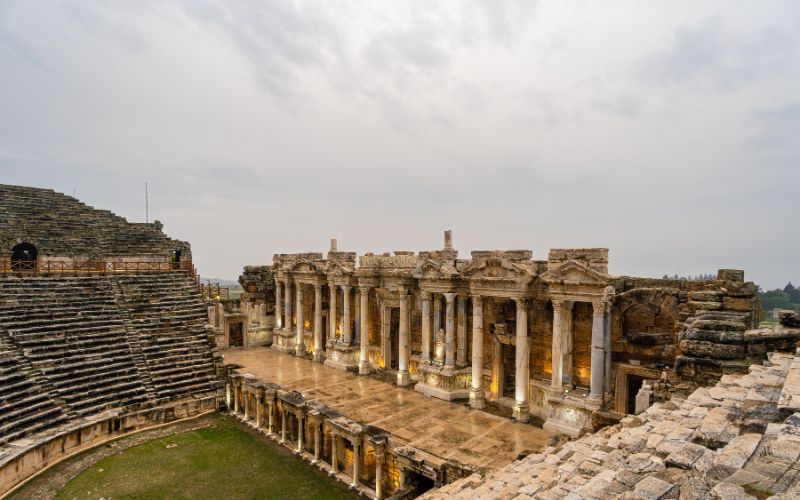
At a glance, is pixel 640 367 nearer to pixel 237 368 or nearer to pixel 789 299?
pixel 237 368

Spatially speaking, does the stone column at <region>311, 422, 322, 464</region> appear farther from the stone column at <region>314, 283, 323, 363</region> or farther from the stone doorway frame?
the stone doorway frame

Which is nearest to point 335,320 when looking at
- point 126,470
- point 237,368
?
point 237,368

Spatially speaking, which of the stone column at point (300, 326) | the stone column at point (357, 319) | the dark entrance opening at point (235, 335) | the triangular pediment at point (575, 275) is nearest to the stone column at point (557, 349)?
the triangular pediment at point (575, 275)

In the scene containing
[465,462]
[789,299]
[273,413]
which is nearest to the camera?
[465,462]

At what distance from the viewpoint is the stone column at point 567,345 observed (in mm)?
14328

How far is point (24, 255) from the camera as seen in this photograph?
972 inches

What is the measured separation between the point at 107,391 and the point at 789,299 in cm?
8120

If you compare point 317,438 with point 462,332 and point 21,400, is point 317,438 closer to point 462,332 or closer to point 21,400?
point 462,332

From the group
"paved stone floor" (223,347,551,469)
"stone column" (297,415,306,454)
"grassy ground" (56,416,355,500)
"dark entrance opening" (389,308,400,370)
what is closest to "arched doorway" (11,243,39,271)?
"paved stone floor" (223,347,551,469)

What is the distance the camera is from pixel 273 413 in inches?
647

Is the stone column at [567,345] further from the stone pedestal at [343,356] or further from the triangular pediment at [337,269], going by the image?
the triangular pediment at [337,269]

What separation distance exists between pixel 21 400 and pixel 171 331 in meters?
6.85

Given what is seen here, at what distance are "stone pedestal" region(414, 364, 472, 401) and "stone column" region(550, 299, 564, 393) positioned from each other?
396 cm

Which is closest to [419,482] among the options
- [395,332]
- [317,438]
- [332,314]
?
[317,438]
